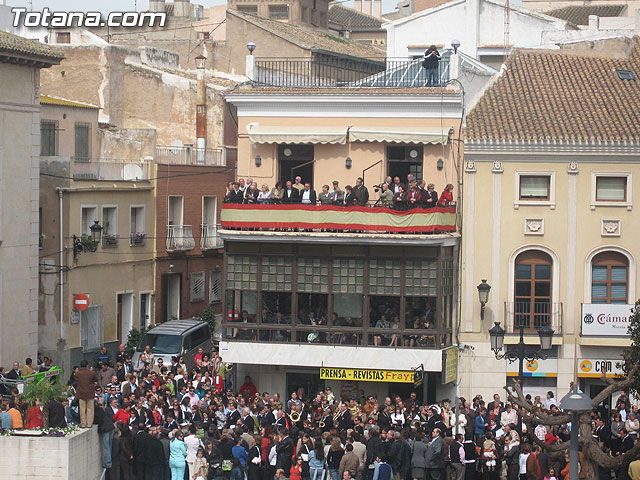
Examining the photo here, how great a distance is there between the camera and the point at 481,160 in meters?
39.1

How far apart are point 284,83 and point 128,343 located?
32.9ft

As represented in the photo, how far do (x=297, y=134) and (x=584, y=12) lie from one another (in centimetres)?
3048

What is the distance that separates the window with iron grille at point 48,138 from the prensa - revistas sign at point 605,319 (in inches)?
729

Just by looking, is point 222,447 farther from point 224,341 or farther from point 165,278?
point 165,278

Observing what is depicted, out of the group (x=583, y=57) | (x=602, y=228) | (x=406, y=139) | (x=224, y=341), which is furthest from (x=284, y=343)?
(x=583, y=57)

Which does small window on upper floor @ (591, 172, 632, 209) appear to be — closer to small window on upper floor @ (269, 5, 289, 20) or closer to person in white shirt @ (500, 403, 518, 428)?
person in white shirt @ (500, 403, 518, 428)

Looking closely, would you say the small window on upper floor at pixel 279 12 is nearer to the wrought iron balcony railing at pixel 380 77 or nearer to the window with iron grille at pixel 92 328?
the wrought iron balcony railing at pixel 380 77

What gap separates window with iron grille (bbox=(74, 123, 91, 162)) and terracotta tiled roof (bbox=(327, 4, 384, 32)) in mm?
36769

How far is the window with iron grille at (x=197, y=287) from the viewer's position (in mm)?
51281

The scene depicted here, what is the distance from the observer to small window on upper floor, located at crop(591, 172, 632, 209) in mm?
38844

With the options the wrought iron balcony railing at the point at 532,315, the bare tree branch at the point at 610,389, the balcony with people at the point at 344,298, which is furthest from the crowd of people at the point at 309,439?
the wrought iron balcony railing at the point at 532,315

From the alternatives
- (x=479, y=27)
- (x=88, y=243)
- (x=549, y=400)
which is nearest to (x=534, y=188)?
(x=549, y=400)

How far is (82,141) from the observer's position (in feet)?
163

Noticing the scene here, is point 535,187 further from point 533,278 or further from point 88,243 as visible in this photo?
point 88,243
